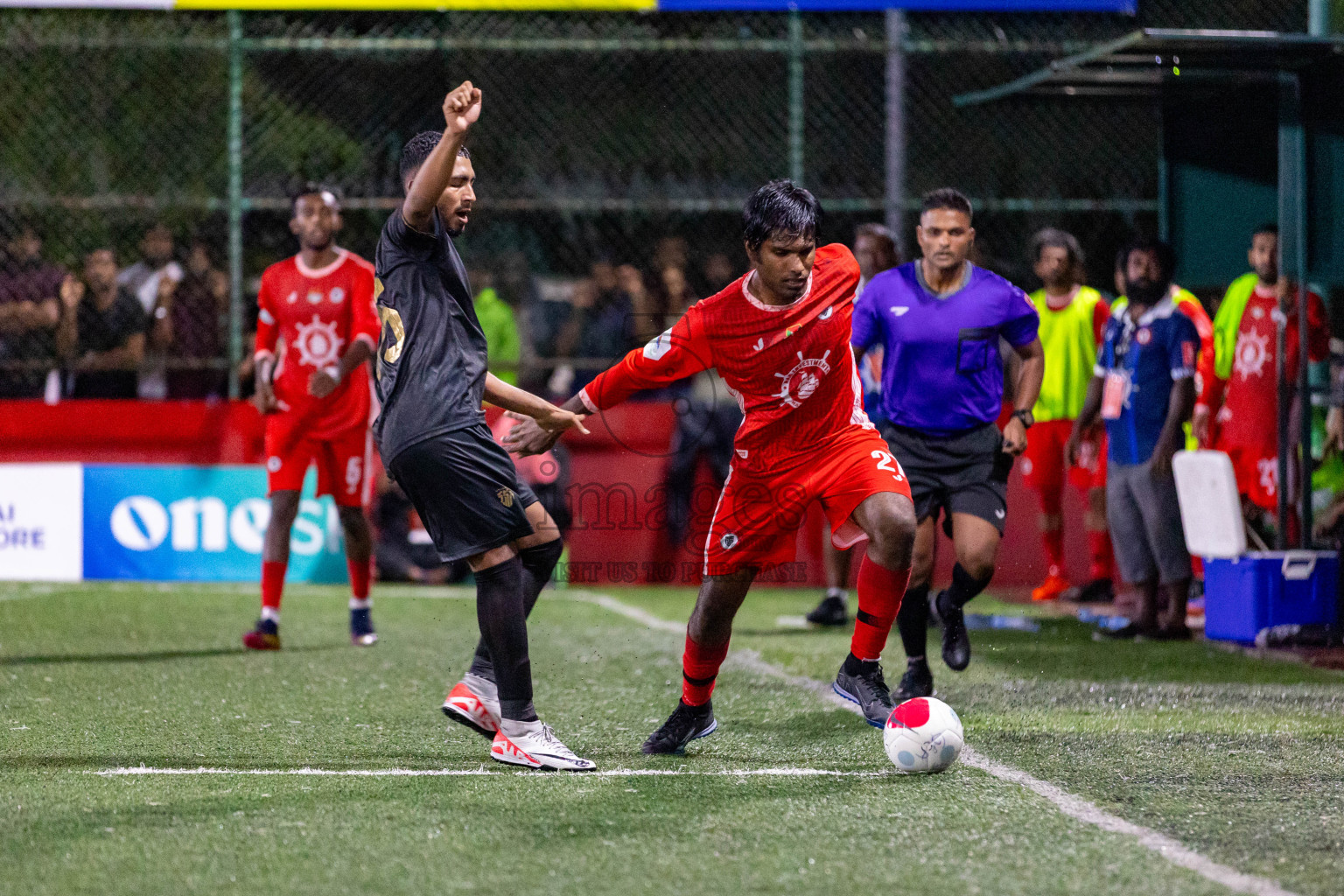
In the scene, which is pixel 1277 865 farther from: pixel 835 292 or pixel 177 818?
pixel 177 818

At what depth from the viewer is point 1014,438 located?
665 centimetres

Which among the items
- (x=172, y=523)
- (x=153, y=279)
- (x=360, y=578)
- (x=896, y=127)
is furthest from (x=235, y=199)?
(x=360, y=578)

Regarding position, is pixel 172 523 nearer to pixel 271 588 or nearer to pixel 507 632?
pixel 271 588

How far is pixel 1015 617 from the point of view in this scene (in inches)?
403

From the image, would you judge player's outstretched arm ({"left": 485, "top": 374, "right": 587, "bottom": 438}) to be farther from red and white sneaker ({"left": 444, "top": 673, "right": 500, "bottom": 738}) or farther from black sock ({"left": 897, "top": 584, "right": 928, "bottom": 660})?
black sock ({"left": 897, "top": 584, "right": 928, "bottom": 660})

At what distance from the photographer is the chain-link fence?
13023 mm

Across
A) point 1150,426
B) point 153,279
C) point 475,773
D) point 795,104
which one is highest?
point 795,104

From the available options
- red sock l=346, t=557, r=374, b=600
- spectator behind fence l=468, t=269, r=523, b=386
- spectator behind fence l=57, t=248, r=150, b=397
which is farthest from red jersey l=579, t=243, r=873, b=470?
spectator behind fence l=57, t=248, r=150, b=397

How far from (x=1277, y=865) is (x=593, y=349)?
9557mm

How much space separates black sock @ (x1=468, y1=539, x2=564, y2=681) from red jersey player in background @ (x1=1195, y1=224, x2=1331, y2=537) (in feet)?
20.0

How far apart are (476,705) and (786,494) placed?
120 centimetres

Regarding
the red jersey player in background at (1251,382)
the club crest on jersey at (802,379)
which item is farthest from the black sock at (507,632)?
the red jersey player in background at (1251,382)

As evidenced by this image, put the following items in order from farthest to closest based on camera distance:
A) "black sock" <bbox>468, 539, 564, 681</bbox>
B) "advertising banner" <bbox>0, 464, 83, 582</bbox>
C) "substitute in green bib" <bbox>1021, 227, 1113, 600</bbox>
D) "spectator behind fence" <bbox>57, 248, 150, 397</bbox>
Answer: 1. "spectator behind fence" <bbox>57, 248, 150, 397</bbox>
2. "advertising banner" <bbox>0, 464, 83, 582</bbox>
3. "substitute in green bib" <bbox>1021, 227, 1113, 600</bbox>
4. "black sock" <bbox>468, 539, 564, 681</bbox>

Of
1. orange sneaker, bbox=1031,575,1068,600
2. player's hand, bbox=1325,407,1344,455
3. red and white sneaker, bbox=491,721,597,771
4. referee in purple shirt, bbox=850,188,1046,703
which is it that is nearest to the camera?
red and white sneaker, bbox=491,721,597,771
